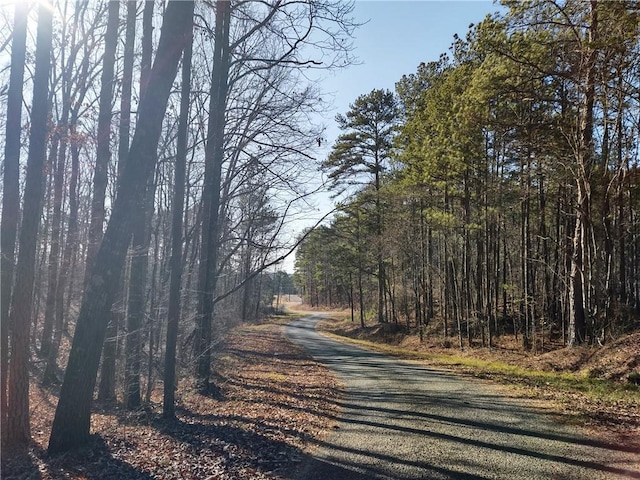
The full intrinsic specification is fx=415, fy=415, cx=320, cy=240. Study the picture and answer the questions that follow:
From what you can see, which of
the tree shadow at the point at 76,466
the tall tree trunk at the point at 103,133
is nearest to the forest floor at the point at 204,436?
the tree shadow at the point at 76,466

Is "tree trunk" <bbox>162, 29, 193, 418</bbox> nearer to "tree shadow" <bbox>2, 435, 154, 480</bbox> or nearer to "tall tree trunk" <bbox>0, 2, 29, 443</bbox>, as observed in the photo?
"tree shadow" <bbox>2, 435, 154, 480</bbox>

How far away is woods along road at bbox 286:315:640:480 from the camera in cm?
475

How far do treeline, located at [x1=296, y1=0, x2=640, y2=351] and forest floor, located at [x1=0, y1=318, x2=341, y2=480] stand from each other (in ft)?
21.3

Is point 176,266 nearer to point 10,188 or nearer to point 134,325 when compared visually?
point 134,325

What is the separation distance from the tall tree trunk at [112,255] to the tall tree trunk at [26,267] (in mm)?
1572

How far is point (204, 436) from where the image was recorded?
6.54m

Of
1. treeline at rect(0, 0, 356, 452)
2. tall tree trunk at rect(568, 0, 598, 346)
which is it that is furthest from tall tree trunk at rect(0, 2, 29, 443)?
tall tree trunk at rect(568, 0, 598, 346)

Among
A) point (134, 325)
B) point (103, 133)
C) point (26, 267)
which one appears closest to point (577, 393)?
point (134, 325)

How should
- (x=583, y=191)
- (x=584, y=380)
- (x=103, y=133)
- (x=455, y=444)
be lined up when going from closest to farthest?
1. (x=455, y=444)
2. (x=103, y=133)
3. (x=584, y=380)
4. (x=583, y=191)

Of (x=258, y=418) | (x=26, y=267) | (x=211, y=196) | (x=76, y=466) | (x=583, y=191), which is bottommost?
(x=258, y=418)

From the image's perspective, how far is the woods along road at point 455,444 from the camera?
4.75 metres

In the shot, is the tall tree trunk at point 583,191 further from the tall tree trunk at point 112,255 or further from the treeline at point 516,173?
the tall tree trunk at point 112,255

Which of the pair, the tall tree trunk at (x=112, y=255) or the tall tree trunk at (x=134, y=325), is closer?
the tall tree trunk at (x=112, y=255)

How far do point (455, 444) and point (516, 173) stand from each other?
15.3m
